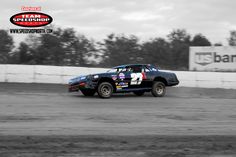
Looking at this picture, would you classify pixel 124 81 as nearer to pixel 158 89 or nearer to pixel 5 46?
pixel 158 89

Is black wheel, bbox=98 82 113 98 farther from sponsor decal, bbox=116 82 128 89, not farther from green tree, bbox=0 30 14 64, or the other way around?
green tree, bbox=0 30 14 64

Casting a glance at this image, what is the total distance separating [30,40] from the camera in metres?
32.8

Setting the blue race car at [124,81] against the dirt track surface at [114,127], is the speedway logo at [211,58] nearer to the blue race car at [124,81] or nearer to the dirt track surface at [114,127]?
the blue race car at [124,81]

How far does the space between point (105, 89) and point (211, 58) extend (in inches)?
790

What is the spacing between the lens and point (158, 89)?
15086 millimetres

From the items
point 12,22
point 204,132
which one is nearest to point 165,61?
point 12,22

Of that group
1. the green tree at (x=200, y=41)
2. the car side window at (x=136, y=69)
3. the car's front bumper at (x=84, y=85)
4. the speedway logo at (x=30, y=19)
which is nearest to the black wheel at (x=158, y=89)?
the car side window at (x=136, y=69)

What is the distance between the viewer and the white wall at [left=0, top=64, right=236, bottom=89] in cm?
1875

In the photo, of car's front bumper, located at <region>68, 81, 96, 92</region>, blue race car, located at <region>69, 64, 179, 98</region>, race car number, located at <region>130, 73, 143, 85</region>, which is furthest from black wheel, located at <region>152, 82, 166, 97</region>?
car's front bumper, located at <region>68, 81, 96, 92</region>

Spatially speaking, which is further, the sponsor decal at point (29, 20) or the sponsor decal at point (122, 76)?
the sponsor decal at point (29, 20)

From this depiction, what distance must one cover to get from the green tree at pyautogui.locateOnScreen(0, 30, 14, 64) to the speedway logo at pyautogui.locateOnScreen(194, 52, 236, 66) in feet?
48.5

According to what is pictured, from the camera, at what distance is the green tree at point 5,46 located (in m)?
30.7

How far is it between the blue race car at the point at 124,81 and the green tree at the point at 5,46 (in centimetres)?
1775

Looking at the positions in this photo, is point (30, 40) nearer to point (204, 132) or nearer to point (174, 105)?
point (174, 105)
